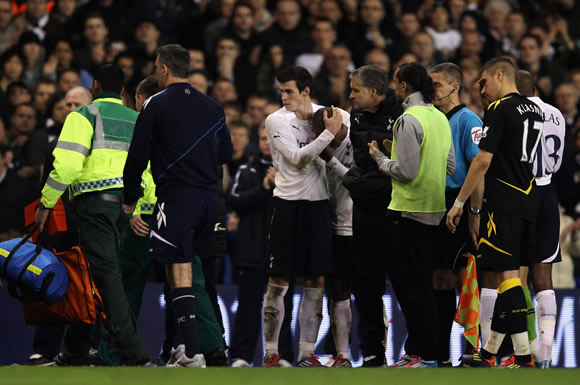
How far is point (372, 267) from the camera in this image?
28.1 feet

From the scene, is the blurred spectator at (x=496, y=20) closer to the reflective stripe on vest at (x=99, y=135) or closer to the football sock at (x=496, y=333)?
the football sock at (x=496, y=333)

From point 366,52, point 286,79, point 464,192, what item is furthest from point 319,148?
point 366,52

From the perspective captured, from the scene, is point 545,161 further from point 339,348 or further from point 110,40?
point 110,40

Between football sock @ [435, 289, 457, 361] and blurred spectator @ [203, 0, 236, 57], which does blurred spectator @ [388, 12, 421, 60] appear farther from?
football sock @ [435, 289, 457, 361]

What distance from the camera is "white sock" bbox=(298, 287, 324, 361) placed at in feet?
28.9

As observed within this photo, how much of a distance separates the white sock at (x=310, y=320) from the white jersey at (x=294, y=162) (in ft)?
2.68

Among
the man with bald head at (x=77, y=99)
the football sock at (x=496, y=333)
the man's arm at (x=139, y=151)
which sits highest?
the man with bald head at (x=77, y=99)

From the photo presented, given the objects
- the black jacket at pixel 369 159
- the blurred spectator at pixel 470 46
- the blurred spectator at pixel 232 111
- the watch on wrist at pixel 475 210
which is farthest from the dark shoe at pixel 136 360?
the blurred spectator at pixel 470 46

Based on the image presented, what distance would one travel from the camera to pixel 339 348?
8.86 meters

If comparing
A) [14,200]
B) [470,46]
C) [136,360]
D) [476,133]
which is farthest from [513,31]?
[136,360]

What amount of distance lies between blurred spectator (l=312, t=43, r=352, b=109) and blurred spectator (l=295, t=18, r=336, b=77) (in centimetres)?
20

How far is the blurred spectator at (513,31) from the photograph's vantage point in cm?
1616

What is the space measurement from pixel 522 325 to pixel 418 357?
83 centimetres

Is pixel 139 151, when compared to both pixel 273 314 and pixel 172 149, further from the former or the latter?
pixel 273 314
